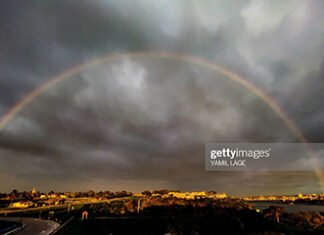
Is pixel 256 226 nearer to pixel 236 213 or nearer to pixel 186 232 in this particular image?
pixel 236 213

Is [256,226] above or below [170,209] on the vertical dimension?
below

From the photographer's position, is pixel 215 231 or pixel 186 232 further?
pixel 215 231

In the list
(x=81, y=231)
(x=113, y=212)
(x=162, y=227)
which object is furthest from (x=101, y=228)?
(x=113, y=212)

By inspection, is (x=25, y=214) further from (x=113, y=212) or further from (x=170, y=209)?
(x=170, y=209)

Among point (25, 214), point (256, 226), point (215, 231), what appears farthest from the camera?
point (25, 214)

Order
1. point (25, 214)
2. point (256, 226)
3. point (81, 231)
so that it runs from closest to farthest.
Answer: point (81, 231), point (256, 226), point (25, 214)

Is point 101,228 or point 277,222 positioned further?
point 277,222

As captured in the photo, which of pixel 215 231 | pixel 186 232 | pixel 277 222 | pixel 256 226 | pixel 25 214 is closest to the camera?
pixel 186 232

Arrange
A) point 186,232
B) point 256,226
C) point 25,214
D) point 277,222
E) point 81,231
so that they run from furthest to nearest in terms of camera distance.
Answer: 1. point 25,214
2. point 277,222
3. point 256,226
4. point 186,232
5. point 81,231

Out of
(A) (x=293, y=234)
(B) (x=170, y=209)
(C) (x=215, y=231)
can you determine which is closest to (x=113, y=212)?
(B) (x=170, y=209)
